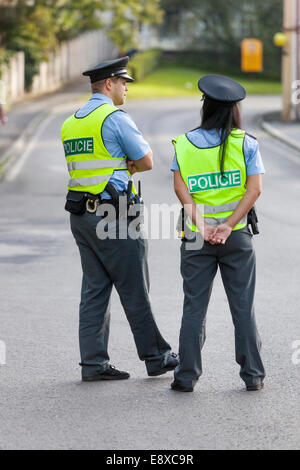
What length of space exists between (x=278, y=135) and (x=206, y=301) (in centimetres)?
2117

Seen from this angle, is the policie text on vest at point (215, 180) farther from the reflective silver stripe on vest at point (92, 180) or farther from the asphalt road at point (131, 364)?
the asphalt road at point (131, 364)

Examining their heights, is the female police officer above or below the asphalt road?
above

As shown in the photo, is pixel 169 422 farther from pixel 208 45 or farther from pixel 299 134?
pixel 208 45

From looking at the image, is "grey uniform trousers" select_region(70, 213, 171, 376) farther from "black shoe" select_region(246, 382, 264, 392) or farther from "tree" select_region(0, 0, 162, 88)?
"tree" select_region(0, 0, 162, 88)

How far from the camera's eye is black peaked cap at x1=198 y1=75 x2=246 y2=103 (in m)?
5.55

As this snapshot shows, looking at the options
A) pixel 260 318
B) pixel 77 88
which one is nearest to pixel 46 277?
pixel 260 318

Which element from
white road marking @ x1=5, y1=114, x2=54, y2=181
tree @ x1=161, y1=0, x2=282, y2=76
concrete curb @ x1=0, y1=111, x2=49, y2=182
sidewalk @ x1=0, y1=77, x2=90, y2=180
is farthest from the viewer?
tree @ x1=161, y1=0, x2=282, y2=76

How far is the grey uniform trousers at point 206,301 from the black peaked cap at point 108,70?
1071 mm

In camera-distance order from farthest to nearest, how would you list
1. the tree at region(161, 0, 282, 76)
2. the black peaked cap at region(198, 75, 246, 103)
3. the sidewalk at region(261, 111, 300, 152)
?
the tree at region(161, 0, 282, 76) → the sidewalk at region(261, 111, 300, 152) → the black peaked cap at region(198, 75, 246, 103)

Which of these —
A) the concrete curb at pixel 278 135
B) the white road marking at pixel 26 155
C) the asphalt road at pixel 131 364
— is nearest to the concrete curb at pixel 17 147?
the white road marking at pixel 26 155

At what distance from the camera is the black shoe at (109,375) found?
6.03m

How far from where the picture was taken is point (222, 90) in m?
5.57

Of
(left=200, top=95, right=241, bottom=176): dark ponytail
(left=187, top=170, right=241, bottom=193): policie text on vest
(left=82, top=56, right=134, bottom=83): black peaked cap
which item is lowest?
(left=187, top=170, right=241, bottom=193): policie text on vest

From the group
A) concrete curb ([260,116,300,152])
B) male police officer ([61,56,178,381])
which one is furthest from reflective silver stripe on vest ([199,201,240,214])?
concrete curb ([260,116,300,152])
